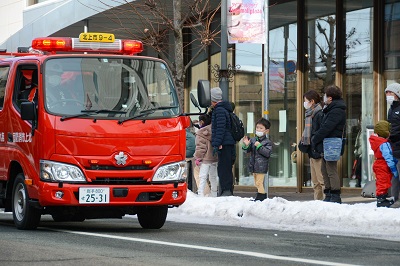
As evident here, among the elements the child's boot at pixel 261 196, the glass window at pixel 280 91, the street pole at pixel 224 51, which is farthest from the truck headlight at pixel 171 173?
the glass window at pixel 280 91

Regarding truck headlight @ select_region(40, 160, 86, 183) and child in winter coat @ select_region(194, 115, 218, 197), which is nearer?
truck headlight @ select_region(40, 160, 86, 183)

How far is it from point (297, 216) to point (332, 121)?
2.32 meters

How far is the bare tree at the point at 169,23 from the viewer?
2222 cm

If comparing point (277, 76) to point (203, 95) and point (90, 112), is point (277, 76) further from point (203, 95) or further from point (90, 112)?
point (90, 112)

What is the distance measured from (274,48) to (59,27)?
6302mm

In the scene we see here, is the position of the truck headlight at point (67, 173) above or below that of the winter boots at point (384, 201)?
above

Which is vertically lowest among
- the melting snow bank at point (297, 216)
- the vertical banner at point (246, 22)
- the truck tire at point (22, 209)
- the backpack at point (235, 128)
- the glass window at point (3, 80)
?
the melting snow bank at point (297, 216)

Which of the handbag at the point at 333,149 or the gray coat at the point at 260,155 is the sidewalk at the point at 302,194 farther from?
Result: the handbag at the point at 333,149

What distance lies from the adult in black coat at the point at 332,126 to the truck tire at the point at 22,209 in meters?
5.10

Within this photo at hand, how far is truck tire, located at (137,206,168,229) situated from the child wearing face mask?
420cm

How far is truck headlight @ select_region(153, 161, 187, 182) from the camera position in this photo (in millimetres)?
13398

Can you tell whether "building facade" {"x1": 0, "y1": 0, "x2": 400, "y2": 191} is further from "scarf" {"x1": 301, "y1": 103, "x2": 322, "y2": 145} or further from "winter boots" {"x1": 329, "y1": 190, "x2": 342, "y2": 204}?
"winter boots" {"x1": 329, "y1": 190, "x2": 342, "y2": 204}

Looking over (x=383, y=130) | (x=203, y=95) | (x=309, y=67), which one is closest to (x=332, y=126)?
(x=383, y=130)

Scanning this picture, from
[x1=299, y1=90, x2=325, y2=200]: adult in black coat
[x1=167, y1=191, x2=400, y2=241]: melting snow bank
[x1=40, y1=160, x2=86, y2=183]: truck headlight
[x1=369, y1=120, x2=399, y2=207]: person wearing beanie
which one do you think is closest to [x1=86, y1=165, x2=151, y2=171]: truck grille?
[x1=40, y1=160, x2=86, y2=183]: truck headlight
